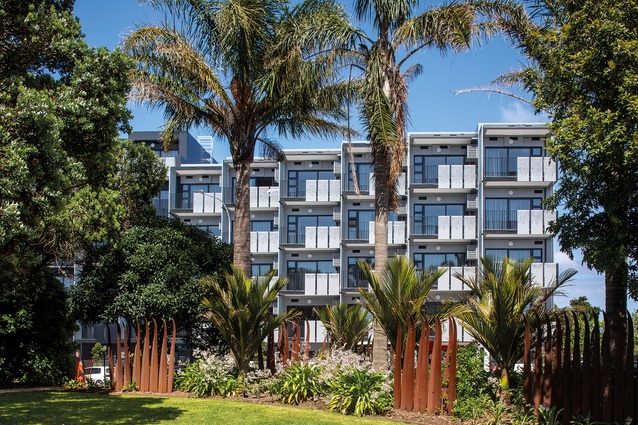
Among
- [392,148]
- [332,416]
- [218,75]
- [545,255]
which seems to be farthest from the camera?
[545,255]

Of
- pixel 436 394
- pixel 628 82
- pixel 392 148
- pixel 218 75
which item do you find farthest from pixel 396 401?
pixel 218 75

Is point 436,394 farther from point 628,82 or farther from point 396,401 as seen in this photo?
point 628,82

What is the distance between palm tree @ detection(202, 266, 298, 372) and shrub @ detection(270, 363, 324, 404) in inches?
63.2

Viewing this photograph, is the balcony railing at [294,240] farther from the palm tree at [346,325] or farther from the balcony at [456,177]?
the palm tree at [346,325]

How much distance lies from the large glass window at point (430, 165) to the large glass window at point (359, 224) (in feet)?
13.3

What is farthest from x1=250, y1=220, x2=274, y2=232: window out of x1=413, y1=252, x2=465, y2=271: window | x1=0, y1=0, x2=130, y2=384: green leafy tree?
x1=0, y1=0, x2=130, y2=384: green leafy tree

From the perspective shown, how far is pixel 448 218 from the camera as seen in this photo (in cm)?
4478

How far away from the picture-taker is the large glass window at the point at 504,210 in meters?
44.0

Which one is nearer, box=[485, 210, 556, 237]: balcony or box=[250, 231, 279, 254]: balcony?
box=[485, 210, 556, 237]: balcony

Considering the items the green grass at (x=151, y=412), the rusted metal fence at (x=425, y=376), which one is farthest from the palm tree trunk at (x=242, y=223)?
the rusted metal fence at (x=425, y=376)

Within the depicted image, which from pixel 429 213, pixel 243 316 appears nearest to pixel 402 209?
pixel 429 213

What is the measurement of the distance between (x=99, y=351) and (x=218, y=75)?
2975cm

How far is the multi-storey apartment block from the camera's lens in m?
44.2

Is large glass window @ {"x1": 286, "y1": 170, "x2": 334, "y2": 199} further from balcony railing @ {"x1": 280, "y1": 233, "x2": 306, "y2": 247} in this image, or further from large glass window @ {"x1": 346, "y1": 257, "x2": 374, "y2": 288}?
large glass window @ {"x1": 346, "y1": 257, "x2": 374, "y2": 288}
